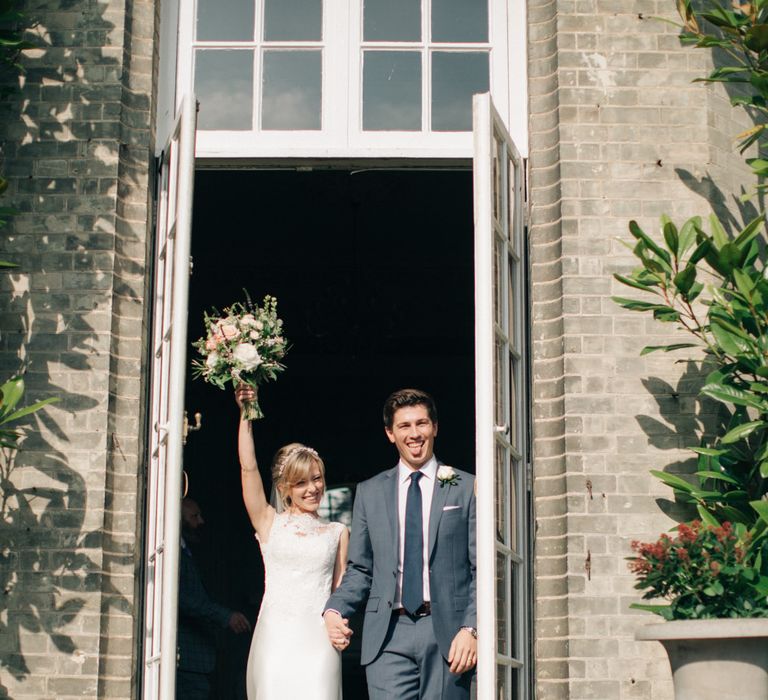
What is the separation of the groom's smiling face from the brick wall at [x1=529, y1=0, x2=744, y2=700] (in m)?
0.63

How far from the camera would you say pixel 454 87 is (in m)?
7.76

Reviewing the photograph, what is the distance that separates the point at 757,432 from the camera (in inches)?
268

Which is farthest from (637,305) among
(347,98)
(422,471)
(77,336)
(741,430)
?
(77,336)

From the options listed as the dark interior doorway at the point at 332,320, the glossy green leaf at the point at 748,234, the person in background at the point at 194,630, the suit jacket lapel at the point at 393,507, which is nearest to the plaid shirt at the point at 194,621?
the person in background at the point at 194,630

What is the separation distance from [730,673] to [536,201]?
270 cm

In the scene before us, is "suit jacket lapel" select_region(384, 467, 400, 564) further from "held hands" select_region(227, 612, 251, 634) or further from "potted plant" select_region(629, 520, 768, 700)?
"held hands" select_region(227, 612, 251, 634)

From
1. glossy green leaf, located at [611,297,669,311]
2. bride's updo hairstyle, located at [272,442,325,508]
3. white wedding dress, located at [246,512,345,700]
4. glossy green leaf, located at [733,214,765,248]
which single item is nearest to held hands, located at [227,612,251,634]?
white wedding dress, located at [246,512,345,700]

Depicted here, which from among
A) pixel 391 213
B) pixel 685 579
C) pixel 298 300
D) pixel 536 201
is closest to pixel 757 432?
pixel 685 579

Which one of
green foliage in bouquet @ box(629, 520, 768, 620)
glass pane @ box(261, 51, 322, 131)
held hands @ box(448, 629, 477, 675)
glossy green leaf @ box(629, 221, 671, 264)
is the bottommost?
held hands @ box(448, 629, 477, 675)

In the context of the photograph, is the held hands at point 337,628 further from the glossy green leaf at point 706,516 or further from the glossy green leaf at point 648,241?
the glossy green leaf at point 648,241

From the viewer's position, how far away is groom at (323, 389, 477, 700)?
6.52 metres

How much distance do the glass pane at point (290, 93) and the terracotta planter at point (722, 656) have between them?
131 inches

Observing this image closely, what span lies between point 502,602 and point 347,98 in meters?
2.78

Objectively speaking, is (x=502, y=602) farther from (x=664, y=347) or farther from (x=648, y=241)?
(x=648, y=241)
